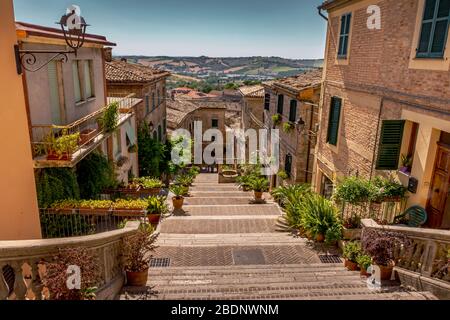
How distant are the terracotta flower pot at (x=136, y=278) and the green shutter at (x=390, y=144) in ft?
21.7

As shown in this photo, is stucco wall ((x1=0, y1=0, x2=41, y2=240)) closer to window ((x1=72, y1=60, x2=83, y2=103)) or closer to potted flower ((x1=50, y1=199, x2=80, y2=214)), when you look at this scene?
potted flower ((x1=50, y1=199, x2=80, y2=214))

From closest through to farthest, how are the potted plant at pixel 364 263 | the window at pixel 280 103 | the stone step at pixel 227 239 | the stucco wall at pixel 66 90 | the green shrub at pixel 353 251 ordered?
the potted plant at pixel 364 263 < the green shrub at pixel 353 251 < the stucco wall at pixel 66 90 < the stone step at pixel 227 239 < the window at pixel 280 103

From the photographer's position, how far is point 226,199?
18516 mm

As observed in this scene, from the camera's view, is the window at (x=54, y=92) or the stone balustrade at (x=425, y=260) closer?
the stone balustrade at (x=425, y=260)

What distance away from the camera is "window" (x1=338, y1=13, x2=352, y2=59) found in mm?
11625

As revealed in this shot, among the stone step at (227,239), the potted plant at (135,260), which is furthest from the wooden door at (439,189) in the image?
the potted plant at (135,260)

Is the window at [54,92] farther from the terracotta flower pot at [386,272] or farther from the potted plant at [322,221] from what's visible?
the terracotta flower pot at [386,272]

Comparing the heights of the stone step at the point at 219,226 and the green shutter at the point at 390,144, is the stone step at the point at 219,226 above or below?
below

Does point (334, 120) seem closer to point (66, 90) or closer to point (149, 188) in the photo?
point (149, 188)

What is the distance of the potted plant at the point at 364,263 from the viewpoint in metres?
7.28

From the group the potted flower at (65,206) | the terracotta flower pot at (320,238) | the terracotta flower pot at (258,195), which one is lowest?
the terracotta flower pot at (258,195)

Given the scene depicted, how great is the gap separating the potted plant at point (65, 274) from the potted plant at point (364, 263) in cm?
564

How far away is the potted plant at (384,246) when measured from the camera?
256 inches

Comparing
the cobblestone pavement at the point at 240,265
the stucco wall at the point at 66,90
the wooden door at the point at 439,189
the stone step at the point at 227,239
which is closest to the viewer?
the cobblestone pavement at the point at 240,265
